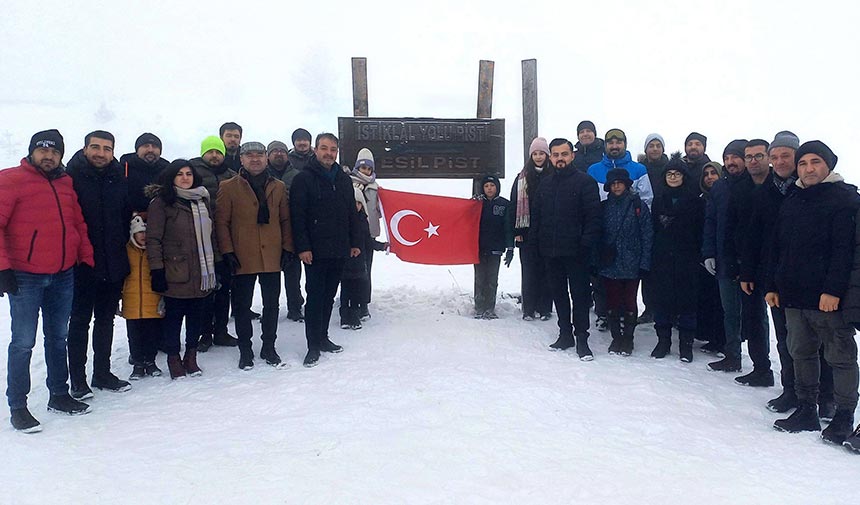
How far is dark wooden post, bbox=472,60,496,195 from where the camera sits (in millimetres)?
8016

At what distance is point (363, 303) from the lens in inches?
285

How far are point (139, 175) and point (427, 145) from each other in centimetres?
392

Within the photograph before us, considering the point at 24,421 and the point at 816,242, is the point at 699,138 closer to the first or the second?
the point at 816,242

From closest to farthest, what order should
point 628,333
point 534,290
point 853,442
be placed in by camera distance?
point 853,442 < point 628,333 < point 534,290

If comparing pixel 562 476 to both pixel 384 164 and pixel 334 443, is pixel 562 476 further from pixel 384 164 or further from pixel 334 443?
pixel 384 164

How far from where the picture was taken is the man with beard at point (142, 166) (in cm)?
527

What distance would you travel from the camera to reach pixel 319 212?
18.4 feet

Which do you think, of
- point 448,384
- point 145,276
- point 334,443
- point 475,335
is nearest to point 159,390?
point 145,276

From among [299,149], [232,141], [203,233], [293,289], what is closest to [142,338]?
[203,233]

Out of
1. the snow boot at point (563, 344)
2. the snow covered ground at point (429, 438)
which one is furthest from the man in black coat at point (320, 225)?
the snow boot at point (563, 344)

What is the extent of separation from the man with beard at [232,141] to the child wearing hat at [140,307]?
171cm

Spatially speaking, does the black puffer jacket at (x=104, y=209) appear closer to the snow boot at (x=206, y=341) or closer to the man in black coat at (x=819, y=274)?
the snow boot at (x=206, y=341)

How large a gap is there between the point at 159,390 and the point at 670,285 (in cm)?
538

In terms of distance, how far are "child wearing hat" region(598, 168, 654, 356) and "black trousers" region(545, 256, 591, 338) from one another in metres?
0.32
